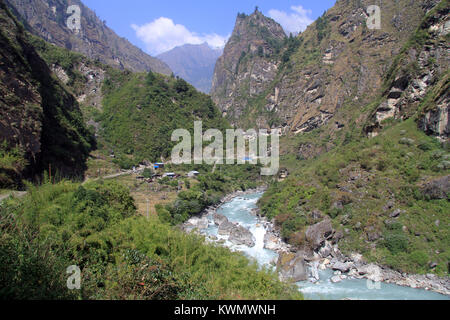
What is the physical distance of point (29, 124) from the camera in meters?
24.2

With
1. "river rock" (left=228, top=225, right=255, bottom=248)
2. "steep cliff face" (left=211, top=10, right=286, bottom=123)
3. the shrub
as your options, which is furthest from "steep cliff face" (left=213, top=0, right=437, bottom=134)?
"river rock" (left=228, top=225, right=255, bottom=248)

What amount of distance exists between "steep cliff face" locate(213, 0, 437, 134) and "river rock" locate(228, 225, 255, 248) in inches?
1872

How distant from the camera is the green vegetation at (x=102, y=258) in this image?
5738mm

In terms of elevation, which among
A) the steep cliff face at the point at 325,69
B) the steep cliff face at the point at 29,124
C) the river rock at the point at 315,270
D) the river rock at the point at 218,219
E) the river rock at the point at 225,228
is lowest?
the river rock at the point at 315,270

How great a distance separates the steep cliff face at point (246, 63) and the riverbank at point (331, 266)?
81793mm

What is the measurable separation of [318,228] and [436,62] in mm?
21483

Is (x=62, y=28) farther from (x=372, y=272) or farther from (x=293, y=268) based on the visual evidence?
(x=372, y=272)

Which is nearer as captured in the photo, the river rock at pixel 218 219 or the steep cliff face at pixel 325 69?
the river rock at pixel 218 219

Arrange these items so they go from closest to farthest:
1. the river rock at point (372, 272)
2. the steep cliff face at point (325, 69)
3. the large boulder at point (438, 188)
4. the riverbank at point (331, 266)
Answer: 1. the riverbank at point (331, 266)
2. the river rock at point (372, 272)
3. the large boulder at point (438, 188)
4. the steep cliff face at point (325, 69)
